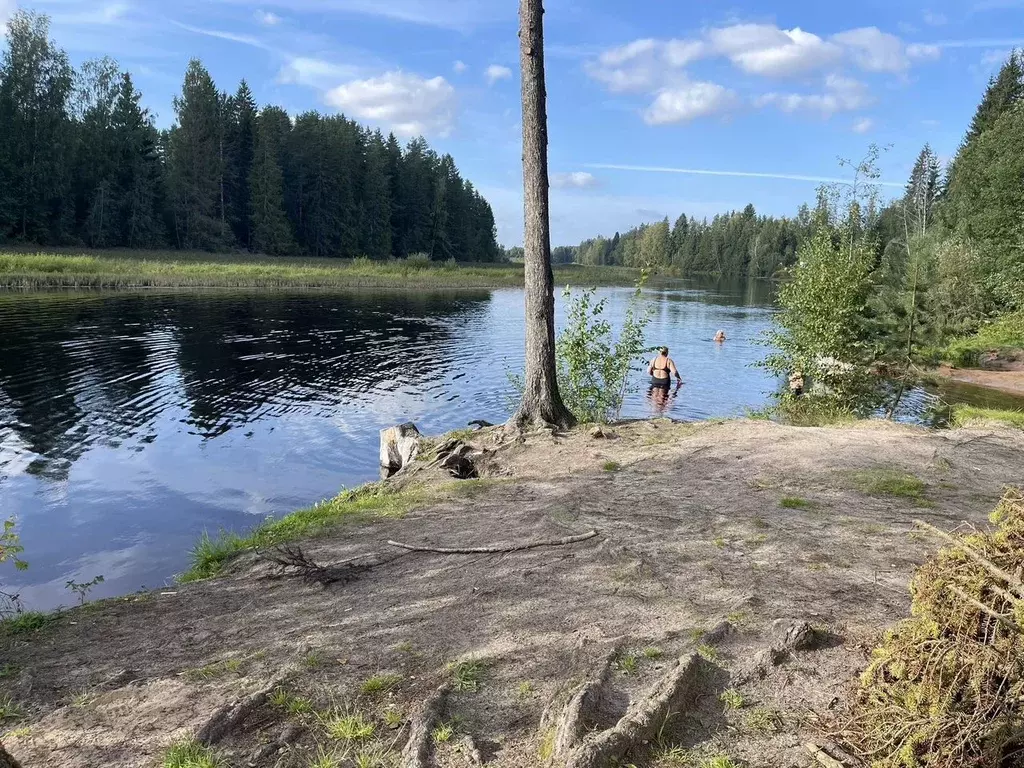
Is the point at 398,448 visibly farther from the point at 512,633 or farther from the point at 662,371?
the point at 662,371

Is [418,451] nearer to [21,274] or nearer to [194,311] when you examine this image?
[194,311]

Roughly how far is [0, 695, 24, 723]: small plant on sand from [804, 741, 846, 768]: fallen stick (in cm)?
418

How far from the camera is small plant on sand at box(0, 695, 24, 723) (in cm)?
368

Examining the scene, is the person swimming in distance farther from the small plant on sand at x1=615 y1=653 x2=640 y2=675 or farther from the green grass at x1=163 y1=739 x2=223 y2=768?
the green grass at x1=163 y1=739 x2=223 y2=768

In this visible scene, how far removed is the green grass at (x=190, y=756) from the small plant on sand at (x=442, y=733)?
1003mm

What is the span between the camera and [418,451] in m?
11.3

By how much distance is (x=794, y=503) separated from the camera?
718 cm

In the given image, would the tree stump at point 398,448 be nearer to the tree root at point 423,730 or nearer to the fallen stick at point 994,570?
the tree root at point 423,730

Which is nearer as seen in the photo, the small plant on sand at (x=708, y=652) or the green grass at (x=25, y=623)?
the small plant on sand at (x=708, y=652)

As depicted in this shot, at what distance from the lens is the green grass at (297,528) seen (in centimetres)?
717

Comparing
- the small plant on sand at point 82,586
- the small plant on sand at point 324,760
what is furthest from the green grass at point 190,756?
the small plant on sand at point 82,586

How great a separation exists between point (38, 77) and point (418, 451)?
7267 centimetres

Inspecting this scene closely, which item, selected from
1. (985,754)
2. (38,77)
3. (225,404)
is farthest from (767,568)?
(38,77)

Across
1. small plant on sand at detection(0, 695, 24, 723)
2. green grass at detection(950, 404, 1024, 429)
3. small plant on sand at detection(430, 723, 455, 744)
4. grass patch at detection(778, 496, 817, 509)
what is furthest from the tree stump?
green grass at detection(950, 404, 1024, 429)
